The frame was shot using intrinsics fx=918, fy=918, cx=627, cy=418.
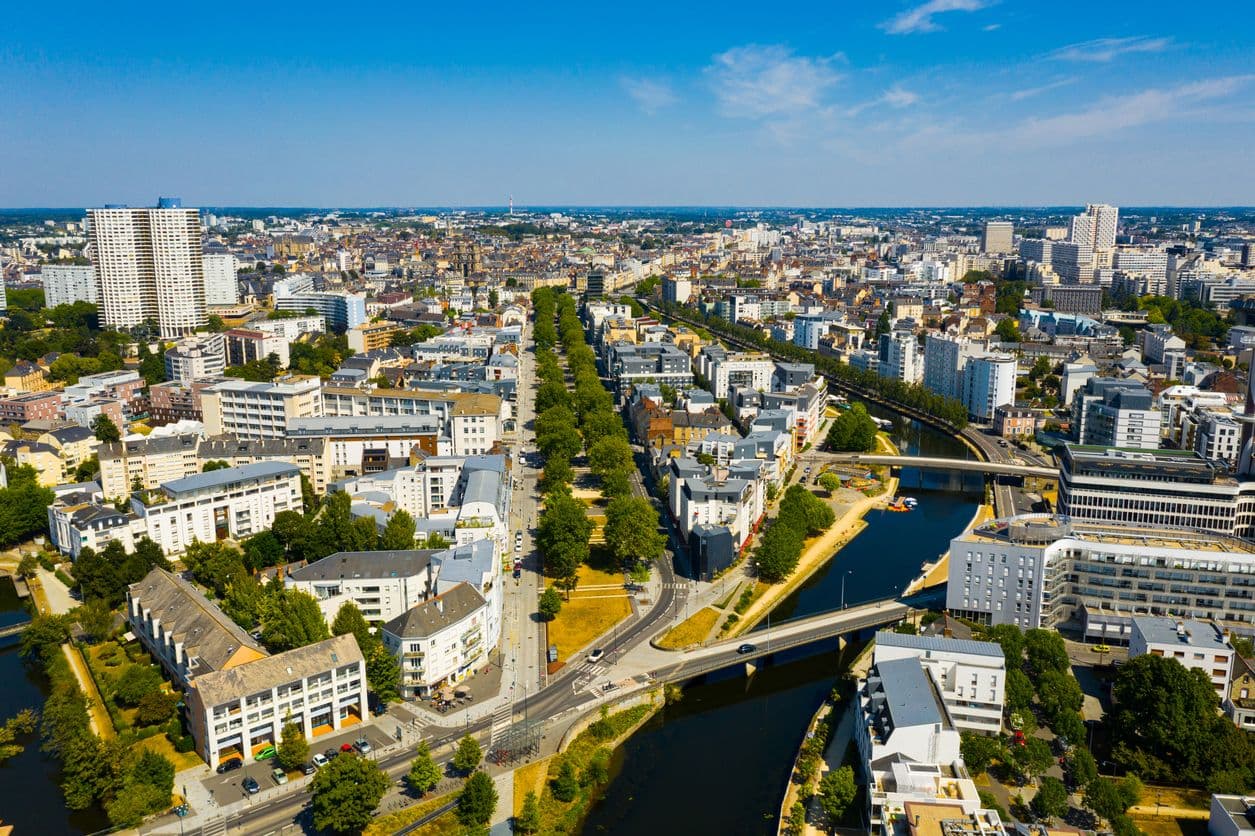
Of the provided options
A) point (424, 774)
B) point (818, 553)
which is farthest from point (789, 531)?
point (424, 774)

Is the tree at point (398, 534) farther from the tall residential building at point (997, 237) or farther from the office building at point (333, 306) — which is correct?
the tall residential building at point (997, 237)

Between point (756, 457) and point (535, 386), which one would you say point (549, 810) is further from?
point (535, 386)

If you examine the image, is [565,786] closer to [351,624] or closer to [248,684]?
[248,684]

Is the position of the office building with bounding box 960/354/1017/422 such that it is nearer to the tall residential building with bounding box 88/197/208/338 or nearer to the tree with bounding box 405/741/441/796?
the tree with bounding box 405/741/441/796

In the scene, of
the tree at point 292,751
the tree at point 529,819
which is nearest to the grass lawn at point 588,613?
the tree at point 529,819

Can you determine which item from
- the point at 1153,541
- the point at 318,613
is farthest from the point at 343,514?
the point at 1153,541
